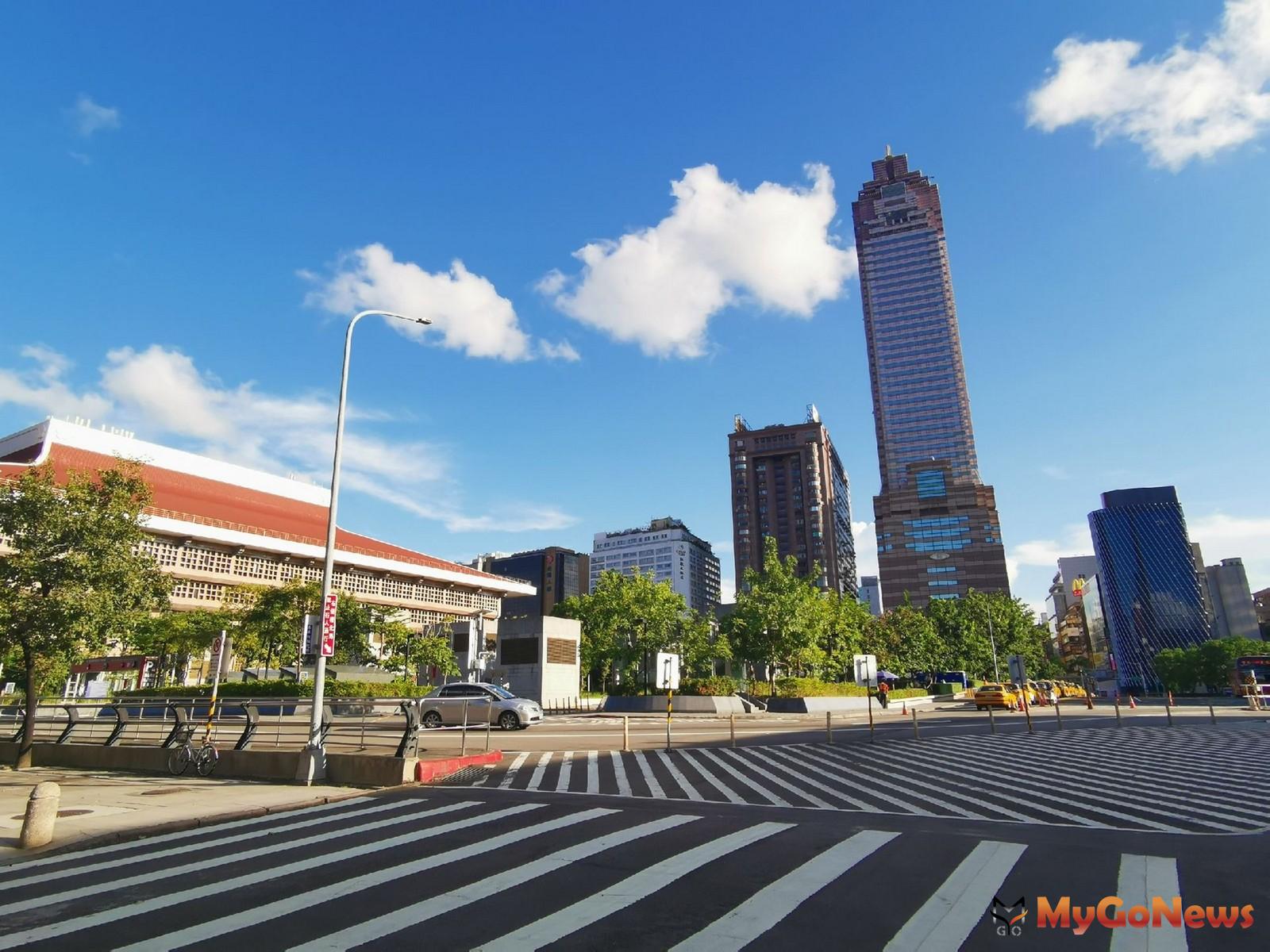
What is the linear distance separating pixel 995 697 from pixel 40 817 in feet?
147

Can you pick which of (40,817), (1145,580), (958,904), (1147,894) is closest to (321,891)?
(40,817)

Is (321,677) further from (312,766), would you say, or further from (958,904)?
(958,904)

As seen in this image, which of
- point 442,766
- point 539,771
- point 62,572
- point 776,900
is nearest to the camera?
point 776,900

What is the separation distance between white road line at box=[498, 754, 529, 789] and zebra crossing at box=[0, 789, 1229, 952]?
438 centimetres

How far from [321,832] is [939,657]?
261 ft

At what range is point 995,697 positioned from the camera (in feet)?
139

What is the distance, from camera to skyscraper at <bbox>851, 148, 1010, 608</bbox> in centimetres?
17038

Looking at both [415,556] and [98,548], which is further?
[415,556]

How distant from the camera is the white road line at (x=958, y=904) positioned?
5078 mm

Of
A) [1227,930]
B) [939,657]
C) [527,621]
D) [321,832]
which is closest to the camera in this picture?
[1227,930]

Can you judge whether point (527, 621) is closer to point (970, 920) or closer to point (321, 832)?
point (321, 832)

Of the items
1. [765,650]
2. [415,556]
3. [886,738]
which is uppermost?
[415,556]

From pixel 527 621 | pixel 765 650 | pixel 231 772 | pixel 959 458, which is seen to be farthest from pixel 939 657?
pixel 959 458

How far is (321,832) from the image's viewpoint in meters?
9.49
